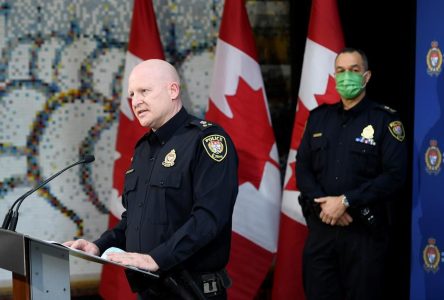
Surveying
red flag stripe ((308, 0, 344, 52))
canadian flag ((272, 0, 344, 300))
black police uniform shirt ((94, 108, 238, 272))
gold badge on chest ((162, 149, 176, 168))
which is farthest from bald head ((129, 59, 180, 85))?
red flag stripe ((308, 0, 344, 52))

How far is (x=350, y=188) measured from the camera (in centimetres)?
342

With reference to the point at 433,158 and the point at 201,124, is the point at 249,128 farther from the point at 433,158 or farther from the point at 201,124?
the point at 201,124

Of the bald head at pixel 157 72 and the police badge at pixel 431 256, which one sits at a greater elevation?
the bald head at pixel 157 72

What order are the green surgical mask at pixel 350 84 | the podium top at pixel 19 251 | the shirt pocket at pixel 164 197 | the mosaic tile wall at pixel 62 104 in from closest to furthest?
the podium top at pixel 19 251
the shirt pocket at pixel 164 197
the green surgical mask at pixel 350 84
the mosaic tile wall at pixel 62 104

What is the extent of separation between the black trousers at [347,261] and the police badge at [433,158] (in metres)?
0.44

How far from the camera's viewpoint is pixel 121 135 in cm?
417

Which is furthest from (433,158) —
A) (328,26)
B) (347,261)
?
(328,26)

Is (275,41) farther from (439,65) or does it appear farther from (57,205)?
(57,205)

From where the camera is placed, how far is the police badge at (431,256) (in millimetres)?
3596

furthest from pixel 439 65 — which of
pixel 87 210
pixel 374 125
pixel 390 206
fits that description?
pixel 87 210

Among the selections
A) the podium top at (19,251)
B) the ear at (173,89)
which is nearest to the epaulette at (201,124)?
the ear at (173,89)

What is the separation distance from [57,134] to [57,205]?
0.43m

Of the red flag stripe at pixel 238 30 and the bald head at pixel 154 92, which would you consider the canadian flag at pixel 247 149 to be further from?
the bald head at pixel 154 92

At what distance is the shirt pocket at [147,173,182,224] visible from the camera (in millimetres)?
2237
